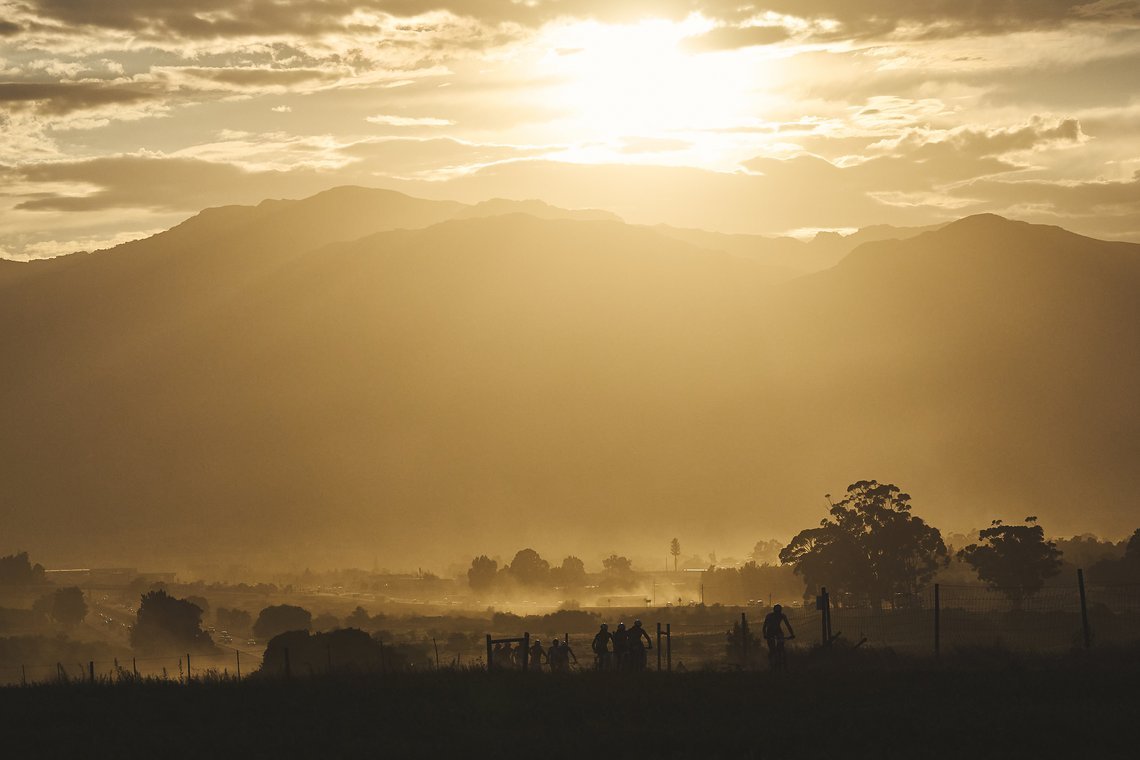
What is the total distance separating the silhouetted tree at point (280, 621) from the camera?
449ft

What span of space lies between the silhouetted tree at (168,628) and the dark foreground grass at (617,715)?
294ft

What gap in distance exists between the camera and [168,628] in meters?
119

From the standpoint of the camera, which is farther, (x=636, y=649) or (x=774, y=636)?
(x=636, y=649)

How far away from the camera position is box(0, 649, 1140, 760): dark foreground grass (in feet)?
73.3

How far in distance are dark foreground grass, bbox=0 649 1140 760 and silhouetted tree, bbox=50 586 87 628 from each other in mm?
132724

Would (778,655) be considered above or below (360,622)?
below

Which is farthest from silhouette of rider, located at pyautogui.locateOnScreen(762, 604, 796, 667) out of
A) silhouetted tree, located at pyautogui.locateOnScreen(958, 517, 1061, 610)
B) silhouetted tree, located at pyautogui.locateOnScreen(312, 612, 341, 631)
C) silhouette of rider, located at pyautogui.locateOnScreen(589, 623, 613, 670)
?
silhouetted tree, located at pyautogui.locateOnScreen(312, 612, 341, 631)

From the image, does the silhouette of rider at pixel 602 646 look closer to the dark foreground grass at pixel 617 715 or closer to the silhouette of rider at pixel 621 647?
the silhouette of rider at pixel 621 647

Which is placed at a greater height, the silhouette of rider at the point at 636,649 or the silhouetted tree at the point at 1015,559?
the silhouetted tree at the point at 1015,559

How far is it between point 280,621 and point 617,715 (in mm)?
119686

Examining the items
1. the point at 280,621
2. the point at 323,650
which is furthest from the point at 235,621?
the point at 323,650

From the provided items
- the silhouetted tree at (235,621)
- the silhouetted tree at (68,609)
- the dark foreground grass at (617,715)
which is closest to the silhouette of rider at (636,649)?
the dark foreground grass at (617,715)

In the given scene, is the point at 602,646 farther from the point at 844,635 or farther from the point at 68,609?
the point at 68,609

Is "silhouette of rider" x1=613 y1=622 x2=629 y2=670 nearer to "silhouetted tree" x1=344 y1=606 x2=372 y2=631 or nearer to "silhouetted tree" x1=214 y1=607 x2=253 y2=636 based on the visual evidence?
"silhouetted tree" x1=344 y1=606 x2=372 y2=631
